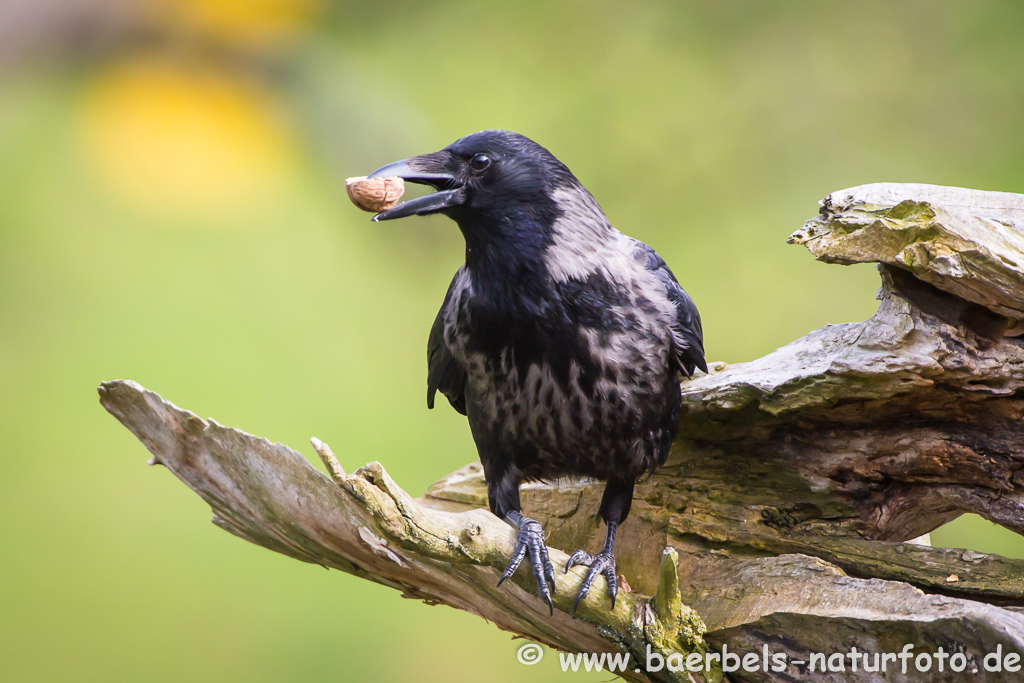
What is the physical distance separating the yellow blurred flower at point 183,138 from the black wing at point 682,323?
1625 millimetres

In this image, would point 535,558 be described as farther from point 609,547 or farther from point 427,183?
point 427,183

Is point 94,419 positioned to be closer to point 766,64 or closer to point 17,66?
point 17,66

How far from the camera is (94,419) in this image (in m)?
2.95

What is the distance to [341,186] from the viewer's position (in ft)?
9.69

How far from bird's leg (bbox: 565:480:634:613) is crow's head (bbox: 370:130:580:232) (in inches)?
24.3

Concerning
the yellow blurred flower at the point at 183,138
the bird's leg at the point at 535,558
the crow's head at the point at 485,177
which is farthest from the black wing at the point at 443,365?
the yellow blurred flower at the point at 183,138

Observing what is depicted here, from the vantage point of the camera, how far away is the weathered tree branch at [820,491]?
1432 millimetres

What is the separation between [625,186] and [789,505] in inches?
61.1

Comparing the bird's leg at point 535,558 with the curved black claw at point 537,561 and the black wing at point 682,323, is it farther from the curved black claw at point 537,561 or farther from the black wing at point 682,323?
the black wing at point 682,323

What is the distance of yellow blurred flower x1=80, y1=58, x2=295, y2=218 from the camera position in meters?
2.86

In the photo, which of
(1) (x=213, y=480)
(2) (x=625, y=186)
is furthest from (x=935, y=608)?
(2) (x=625, y=186)

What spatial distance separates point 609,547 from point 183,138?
205cm

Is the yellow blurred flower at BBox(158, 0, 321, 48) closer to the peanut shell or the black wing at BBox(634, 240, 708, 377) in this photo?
the peanut shell

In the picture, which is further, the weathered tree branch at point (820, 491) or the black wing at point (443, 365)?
the black wing at point (443, 365)
